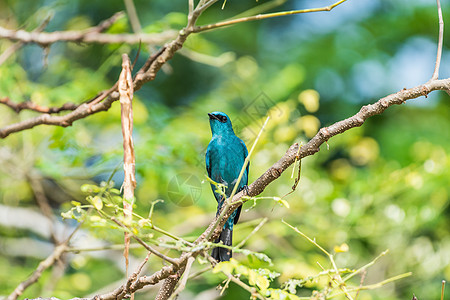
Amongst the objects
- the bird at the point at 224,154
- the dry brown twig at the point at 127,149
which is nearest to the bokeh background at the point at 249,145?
the bird at the point at 224,154

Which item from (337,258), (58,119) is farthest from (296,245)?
(58,119)

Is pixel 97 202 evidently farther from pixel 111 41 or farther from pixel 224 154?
pixel 111 41

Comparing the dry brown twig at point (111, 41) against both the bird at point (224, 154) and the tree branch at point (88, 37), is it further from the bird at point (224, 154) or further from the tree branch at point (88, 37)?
the bird at point (224, 154)

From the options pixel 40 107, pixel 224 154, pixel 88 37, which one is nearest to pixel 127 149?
pixel 40 107

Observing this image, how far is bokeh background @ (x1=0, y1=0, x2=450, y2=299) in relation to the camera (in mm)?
4598

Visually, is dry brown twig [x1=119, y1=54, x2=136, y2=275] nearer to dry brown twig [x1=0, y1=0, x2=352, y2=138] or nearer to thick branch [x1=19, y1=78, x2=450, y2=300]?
thick branch [x1=19, y1=78, x2=450, y2=300]

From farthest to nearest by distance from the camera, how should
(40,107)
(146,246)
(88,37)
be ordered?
(88,37), (40,107), (146,246)

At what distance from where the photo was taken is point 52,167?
15.6ft

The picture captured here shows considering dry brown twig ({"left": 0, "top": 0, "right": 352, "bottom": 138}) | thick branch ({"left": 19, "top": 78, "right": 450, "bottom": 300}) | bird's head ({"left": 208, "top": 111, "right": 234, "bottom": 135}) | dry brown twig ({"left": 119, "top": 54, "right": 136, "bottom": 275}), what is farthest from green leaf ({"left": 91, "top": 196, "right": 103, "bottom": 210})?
bird's head ({"left": 208, "top": 111, "right": 234, "bottom": 135})

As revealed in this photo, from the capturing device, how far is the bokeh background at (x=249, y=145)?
15.1 ft

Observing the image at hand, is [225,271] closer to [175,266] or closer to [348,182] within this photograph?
[175,266]

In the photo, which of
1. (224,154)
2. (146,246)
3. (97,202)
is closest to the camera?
(146,246)

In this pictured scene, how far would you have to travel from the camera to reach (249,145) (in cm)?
396

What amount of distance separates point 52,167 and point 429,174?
12.4 feet
